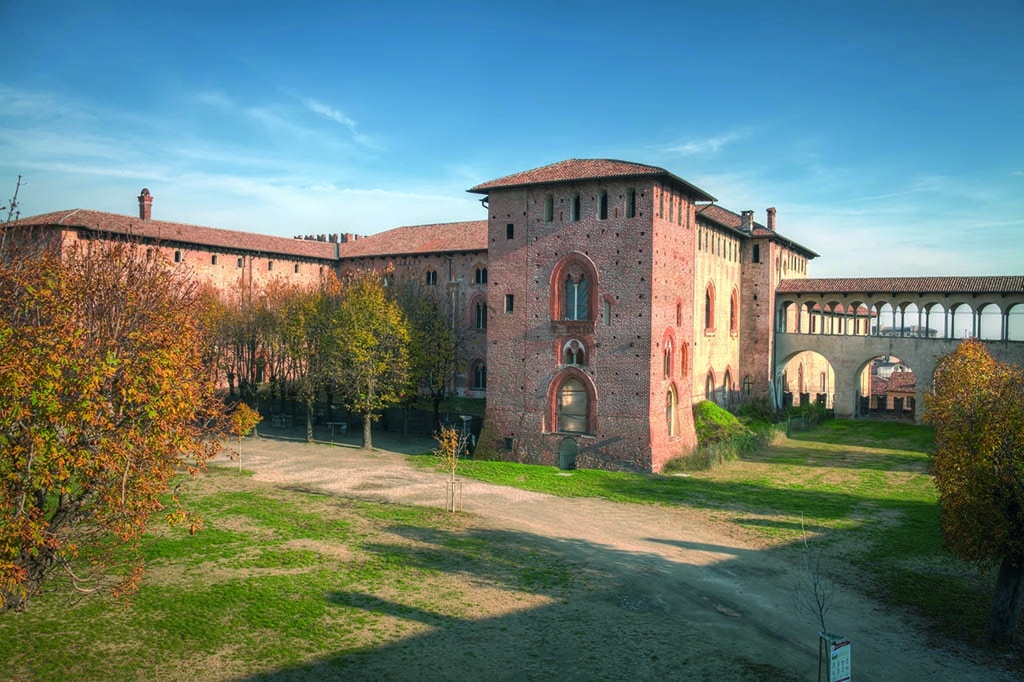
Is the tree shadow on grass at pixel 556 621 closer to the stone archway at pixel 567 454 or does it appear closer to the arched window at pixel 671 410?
the stone archway at pixel 567 454

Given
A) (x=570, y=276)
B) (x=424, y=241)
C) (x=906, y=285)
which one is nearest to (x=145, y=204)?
(x=424, y=241)

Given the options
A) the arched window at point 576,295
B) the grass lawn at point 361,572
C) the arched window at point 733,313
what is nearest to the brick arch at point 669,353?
the arched window at point 576,295

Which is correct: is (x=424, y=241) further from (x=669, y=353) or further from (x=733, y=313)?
(x=669, y=353)

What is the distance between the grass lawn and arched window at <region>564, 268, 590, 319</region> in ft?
20.6

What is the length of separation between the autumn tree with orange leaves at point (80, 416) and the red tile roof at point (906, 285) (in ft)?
120

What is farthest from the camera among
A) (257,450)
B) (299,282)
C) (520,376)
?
(299,282)

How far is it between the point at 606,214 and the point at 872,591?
652 inches

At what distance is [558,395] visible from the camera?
28.9 meters

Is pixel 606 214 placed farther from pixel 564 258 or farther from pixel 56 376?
pixel 56 376

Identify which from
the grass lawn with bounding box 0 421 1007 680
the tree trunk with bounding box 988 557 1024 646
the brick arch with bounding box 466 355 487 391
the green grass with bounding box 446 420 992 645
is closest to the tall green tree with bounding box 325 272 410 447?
the green grass with bounding box 446 420 992 645

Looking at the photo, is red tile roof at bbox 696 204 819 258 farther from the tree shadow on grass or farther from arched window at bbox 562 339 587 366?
the tree shadow on grass

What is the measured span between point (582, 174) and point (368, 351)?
41.2 feet

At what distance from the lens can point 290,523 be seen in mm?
20266

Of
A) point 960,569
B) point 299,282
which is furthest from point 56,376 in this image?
point 299,282
